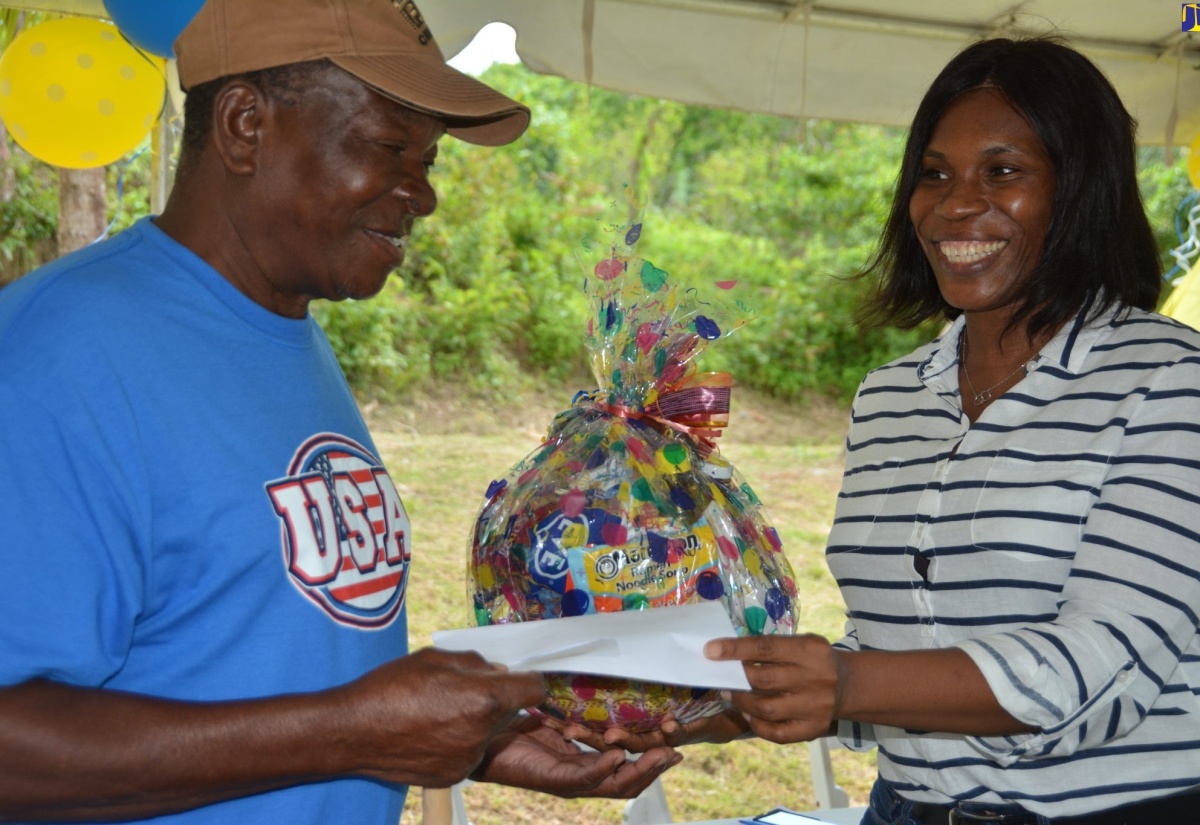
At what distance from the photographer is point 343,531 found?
1.46 m

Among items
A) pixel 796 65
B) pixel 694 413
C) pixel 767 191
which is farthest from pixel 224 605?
pixel 767 191

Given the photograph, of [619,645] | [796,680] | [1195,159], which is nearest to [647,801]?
[796,680]

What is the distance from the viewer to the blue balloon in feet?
8.37

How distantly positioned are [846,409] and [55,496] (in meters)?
9.84

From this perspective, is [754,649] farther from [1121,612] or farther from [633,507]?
[1121,612]

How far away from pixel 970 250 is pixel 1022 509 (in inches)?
18.3

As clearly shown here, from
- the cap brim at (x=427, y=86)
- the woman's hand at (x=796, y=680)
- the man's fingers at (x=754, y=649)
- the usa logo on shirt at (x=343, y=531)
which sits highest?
the cap brim at (x=427, y=86)

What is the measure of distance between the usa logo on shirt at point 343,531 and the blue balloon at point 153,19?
1426mm

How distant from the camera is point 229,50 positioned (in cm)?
145

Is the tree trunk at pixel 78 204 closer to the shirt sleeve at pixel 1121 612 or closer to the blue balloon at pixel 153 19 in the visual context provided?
the blue balloon at pixel 153 19

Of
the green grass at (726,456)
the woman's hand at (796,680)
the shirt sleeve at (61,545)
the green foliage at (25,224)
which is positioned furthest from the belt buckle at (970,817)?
the green foliage at (25,224)

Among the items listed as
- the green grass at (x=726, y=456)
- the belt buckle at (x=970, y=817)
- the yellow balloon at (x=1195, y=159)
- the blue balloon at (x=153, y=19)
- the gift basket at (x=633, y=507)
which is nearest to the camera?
the gift basket at (x=633, y=507)

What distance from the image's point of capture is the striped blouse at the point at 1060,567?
157 cm

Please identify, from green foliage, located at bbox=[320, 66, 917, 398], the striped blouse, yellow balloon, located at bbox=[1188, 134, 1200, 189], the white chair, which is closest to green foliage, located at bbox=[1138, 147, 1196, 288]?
green foliage, located at bbox=[320, 66, 917, 398]
